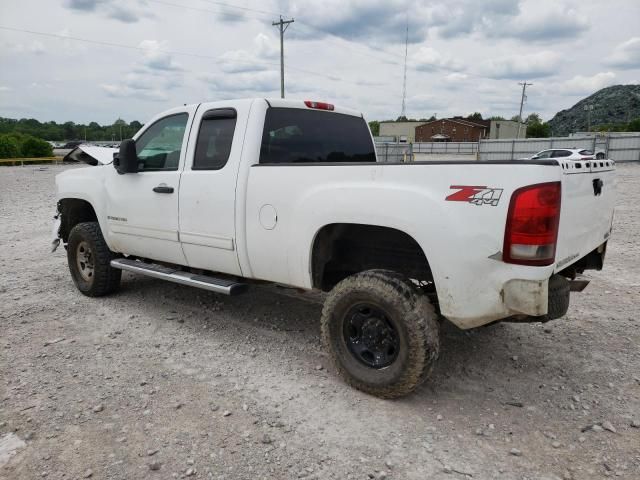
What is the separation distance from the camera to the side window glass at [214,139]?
411 centimetres

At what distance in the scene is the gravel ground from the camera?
2686 millimetres

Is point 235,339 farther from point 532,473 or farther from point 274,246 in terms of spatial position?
point 532,473

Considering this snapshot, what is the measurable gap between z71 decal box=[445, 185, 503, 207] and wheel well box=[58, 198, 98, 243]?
446 cm

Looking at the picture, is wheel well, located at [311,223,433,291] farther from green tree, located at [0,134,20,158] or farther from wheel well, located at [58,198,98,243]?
green tree, located at [0,134,20,158]

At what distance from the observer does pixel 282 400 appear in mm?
3322

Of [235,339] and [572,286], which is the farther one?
[235,339]

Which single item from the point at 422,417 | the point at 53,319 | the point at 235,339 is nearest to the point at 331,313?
the point at 422,417

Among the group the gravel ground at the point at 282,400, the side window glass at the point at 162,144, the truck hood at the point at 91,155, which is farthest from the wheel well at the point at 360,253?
the truck hood at the point at 91,155

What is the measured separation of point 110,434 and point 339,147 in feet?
9.85

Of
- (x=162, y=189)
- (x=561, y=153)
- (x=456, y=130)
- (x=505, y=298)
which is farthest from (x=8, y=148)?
(x=456, y=130)

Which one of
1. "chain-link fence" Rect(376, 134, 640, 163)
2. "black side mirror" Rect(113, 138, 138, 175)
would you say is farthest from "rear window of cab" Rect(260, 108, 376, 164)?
"chain-link fence" Rect(376, 134, 640, 163)

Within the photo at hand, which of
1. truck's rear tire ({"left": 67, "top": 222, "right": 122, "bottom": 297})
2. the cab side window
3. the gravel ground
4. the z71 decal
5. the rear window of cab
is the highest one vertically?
the rear window of cab

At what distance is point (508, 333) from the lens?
446 centimetres

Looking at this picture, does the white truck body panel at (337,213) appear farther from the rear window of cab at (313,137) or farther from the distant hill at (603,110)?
the distant hill at (603,110)
